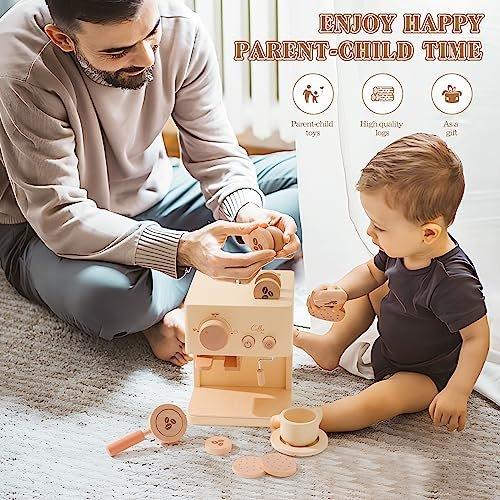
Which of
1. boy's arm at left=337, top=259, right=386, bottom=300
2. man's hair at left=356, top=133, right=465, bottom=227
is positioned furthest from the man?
man's hair at left=356, top=133, right=465, bottom=227

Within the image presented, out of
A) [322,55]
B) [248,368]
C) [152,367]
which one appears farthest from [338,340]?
[322,55]

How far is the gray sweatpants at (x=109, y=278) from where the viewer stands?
1.50 m

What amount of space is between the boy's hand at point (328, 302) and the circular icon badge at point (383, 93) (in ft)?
1.04

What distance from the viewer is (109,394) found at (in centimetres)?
147

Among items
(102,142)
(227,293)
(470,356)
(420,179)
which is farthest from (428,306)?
(102,142)

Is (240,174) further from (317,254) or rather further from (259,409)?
(259,409)

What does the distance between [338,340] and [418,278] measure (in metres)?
0.23

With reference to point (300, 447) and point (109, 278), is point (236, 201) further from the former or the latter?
point (300, 447)

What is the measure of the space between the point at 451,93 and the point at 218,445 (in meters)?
0.69

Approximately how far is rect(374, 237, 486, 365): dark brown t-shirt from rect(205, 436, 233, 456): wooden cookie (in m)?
0.30

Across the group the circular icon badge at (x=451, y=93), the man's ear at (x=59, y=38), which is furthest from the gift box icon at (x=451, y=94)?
the man's ear at (x=59, y=38)

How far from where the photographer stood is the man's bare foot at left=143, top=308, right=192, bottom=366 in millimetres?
1556

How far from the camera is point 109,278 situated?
1.50 meters

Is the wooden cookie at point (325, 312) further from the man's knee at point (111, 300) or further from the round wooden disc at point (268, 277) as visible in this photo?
the man's knee at point (111, 300)
